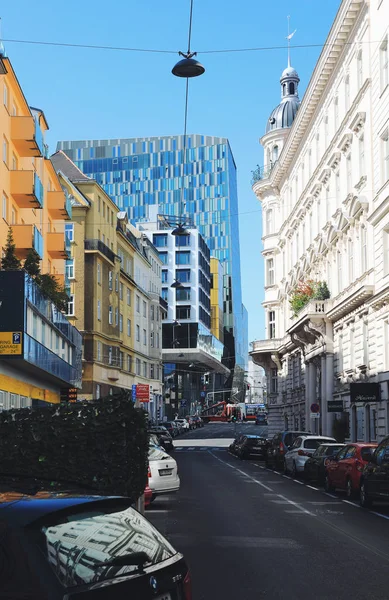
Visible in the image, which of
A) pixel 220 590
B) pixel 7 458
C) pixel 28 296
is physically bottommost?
pixel 220 590

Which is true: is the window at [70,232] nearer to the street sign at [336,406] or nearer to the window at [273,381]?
the window at [273,381]

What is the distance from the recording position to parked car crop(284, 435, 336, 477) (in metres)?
31.4

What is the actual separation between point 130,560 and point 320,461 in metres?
23.2

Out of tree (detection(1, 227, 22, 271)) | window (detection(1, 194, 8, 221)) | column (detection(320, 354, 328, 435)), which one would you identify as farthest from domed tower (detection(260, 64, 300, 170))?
tree (detection(1, 227, 22, 271))

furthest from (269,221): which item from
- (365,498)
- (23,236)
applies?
(365,498)

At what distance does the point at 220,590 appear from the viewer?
9570mm

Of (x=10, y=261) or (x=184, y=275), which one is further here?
(x=184, y=275)

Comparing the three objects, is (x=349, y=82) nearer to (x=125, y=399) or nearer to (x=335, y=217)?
(x=335, y=217)

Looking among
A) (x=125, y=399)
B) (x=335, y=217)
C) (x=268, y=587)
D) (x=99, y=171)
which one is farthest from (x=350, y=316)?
(x=99, y=171)

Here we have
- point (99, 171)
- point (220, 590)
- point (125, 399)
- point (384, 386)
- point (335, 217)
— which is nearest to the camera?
point (220, 590)

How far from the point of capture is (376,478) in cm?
1877

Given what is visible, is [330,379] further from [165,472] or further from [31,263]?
[165,472]

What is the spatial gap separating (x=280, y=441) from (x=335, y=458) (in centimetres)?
1409

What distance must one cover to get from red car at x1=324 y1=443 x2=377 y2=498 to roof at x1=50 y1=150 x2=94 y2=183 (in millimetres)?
48904
